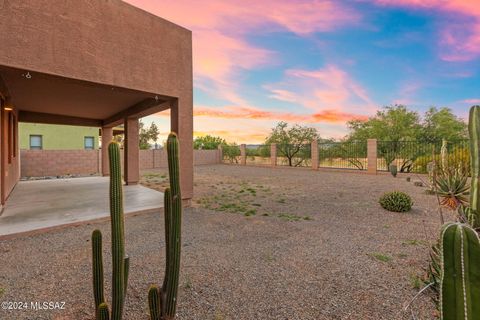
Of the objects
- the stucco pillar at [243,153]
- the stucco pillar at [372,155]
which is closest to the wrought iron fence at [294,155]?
the stucco pillar at [243,153]

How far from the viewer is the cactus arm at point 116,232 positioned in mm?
1804

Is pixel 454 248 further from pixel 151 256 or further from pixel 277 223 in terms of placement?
pixel 277 223

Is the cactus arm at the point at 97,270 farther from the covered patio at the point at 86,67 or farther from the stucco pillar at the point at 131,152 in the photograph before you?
the stucco pillar at the point at 131,152

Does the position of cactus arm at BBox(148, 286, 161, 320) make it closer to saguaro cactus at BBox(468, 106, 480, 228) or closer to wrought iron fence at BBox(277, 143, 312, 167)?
saguaro cactus at BBox(468, 106, 480, 228)

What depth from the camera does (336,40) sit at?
1133 cm

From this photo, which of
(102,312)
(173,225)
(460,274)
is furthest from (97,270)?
(460,274)

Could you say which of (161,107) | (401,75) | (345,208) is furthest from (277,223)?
(401,75)

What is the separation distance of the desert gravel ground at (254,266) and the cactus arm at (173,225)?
40 cm

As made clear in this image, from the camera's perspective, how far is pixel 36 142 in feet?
60.7

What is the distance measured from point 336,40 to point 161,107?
9205 millimetres

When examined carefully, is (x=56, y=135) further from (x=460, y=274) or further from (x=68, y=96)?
(x=460, y=274)

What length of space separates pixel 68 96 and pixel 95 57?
3641 millimetres

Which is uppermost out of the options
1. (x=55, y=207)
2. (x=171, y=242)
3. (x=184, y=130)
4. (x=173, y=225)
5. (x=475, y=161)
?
(x=184, y=130)

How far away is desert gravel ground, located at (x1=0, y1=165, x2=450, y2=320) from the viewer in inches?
94.3
